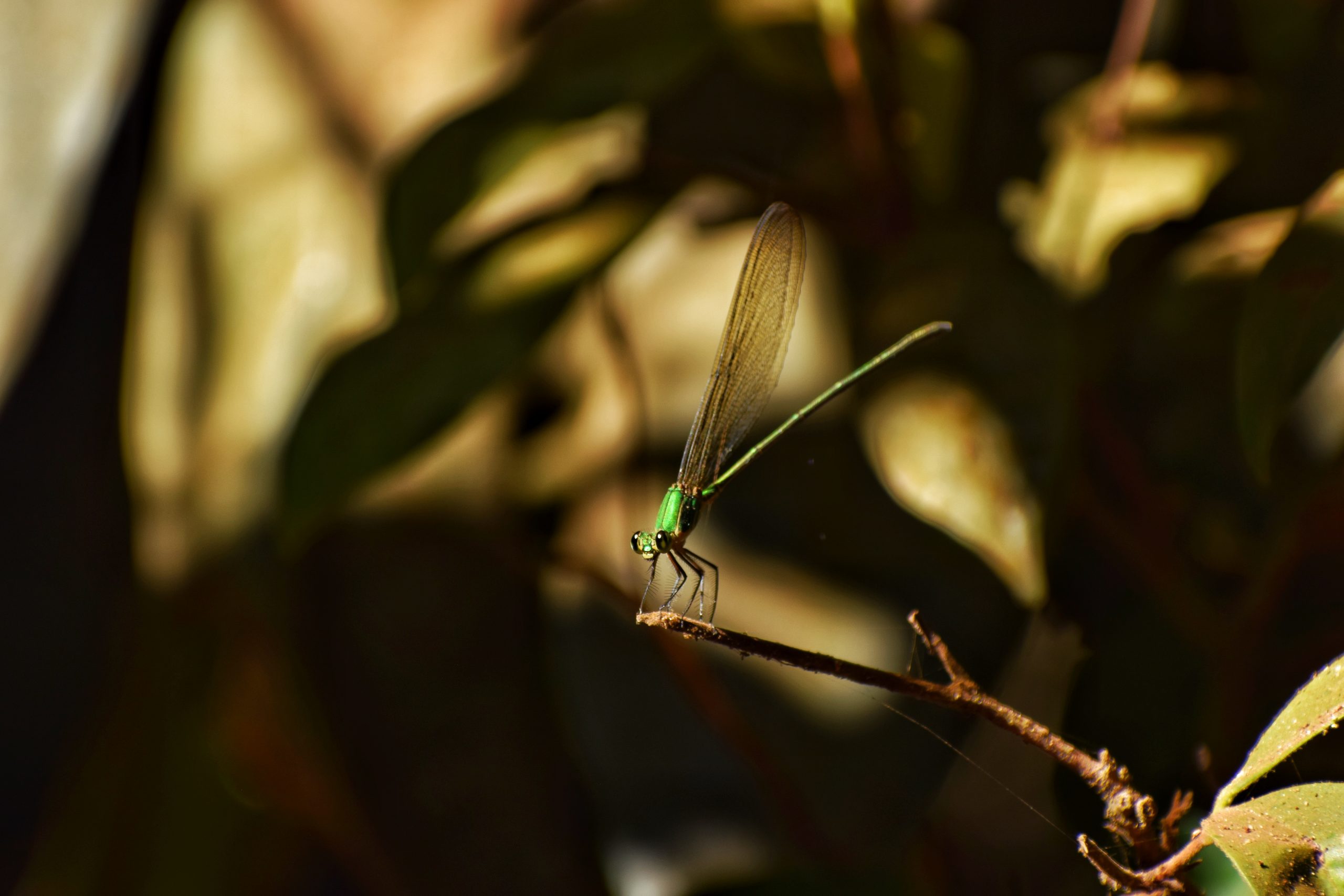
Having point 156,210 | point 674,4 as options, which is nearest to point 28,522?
point 156,210

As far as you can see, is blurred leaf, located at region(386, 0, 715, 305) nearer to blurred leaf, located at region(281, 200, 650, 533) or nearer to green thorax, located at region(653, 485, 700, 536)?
blurred leaf, located at region(281, 200, 650, 533)

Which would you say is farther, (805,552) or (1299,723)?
(805,552)

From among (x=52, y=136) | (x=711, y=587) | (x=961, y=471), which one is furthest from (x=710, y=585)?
(x=52, y=136)

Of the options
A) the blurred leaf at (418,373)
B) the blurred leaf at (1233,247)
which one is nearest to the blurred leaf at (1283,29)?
the blurred leaf at (1233,247)

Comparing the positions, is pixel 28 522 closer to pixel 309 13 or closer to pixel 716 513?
pixel 309 13

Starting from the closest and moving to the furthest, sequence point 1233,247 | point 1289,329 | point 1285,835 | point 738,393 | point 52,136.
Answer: point 1285,835, point 1289,329, point 1233,247, point 738,393, point 52,136

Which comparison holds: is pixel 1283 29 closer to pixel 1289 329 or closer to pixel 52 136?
pixel 1289 329
